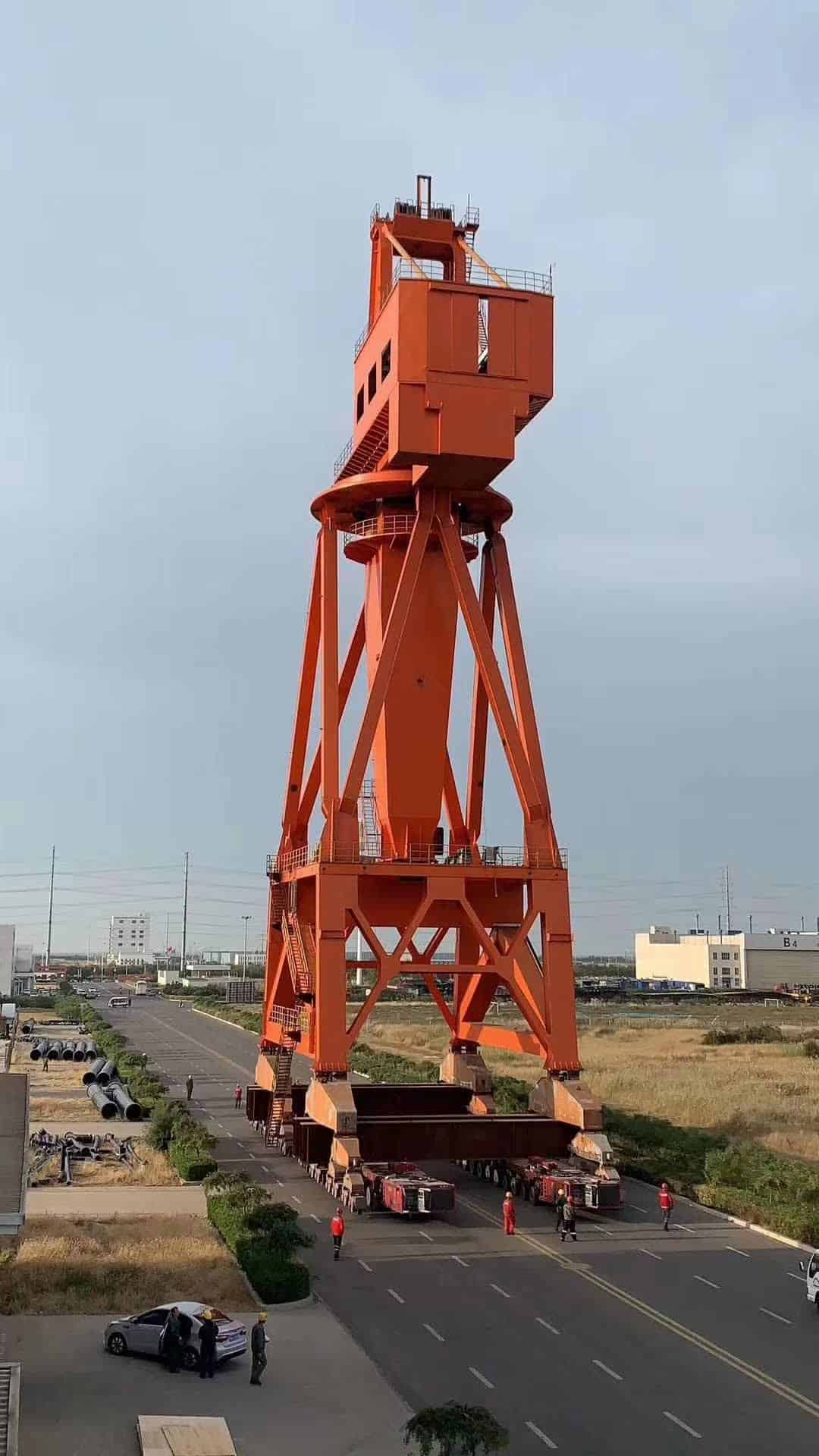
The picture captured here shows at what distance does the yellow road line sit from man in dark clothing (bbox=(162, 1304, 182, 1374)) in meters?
8.10

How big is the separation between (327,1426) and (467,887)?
76.5 feet

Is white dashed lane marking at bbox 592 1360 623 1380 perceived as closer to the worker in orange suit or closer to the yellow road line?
the yellow road line

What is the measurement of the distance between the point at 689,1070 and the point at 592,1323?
4310 cm

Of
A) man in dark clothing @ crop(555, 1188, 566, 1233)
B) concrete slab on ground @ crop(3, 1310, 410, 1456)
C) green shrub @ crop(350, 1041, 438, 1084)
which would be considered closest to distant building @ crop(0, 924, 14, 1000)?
green shrub @ crop(350, 1041, 438, 1084)

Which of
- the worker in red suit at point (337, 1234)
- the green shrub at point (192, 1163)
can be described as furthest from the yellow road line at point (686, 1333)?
the green shrub at point (192, 1163)

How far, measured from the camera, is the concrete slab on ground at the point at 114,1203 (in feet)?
104

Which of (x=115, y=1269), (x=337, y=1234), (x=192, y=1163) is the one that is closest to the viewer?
(x=115, y=1269)

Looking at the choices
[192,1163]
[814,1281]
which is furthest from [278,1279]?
[192,1163]

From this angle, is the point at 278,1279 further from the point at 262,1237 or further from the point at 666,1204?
the point at 666,1204

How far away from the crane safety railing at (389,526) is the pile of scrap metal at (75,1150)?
19.9 m

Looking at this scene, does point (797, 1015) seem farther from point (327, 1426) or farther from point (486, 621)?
point (327, 1426)

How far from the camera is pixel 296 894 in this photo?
42.6 metres

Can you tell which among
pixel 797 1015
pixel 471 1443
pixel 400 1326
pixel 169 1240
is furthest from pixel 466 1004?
pixel 797 1015

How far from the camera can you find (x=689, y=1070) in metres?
64.6
